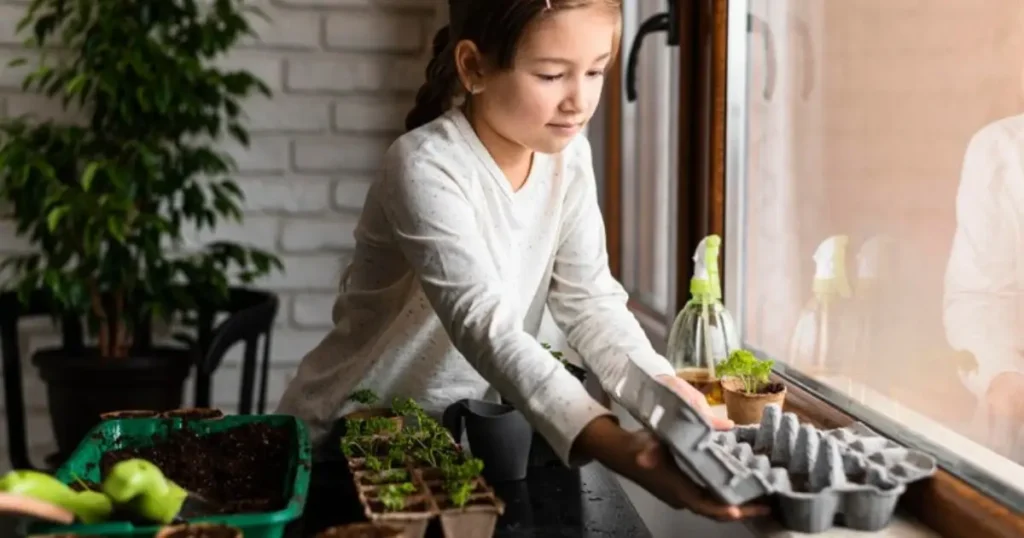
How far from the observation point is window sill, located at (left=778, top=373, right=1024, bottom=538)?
0.78 m

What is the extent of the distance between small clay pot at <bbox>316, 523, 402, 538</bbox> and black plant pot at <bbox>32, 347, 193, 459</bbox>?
1.12 meters

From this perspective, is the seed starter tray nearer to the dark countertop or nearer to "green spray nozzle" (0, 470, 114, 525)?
the dark countertop

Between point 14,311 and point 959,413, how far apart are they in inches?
59.0

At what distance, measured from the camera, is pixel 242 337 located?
70.9 inches

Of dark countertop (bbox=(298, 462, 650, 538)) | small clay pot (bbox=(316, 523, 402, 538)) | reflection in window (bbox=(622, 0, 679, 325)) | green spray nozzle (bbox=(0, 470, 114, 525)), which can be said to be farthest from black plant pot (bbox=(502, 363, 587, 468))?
reflection in window (bbox=(622, 0, 679, 325))

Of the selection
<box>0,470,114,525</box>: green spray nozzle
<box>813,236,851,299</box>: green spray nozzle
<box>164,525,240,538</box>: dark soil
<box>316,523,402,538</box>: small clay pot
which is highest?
<box>813,236,851,299</box>: green spray nozzle

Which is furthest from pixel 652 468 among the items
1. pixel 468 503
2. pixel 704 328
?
pixel 704 328

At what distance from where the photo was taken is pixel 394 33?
6.65ft

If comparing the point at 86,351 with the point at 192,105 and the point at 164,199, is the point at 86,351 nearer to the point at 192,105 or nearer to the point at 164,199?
the point at 164,199

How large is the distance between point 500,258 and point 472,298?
14cm

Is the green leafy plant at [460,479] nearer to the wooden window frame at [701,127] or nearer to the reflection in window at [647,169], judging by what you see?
the wooden window frame at [701,127]

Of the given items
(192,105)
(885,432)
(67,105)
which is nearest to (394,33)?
(192,105)

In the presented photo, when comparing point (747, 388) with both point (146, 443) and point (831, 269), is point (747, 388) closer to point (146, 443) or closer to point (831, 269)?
point (831, 269)

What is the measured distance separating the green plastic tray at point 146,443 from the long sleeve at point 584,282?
1.06 feet
